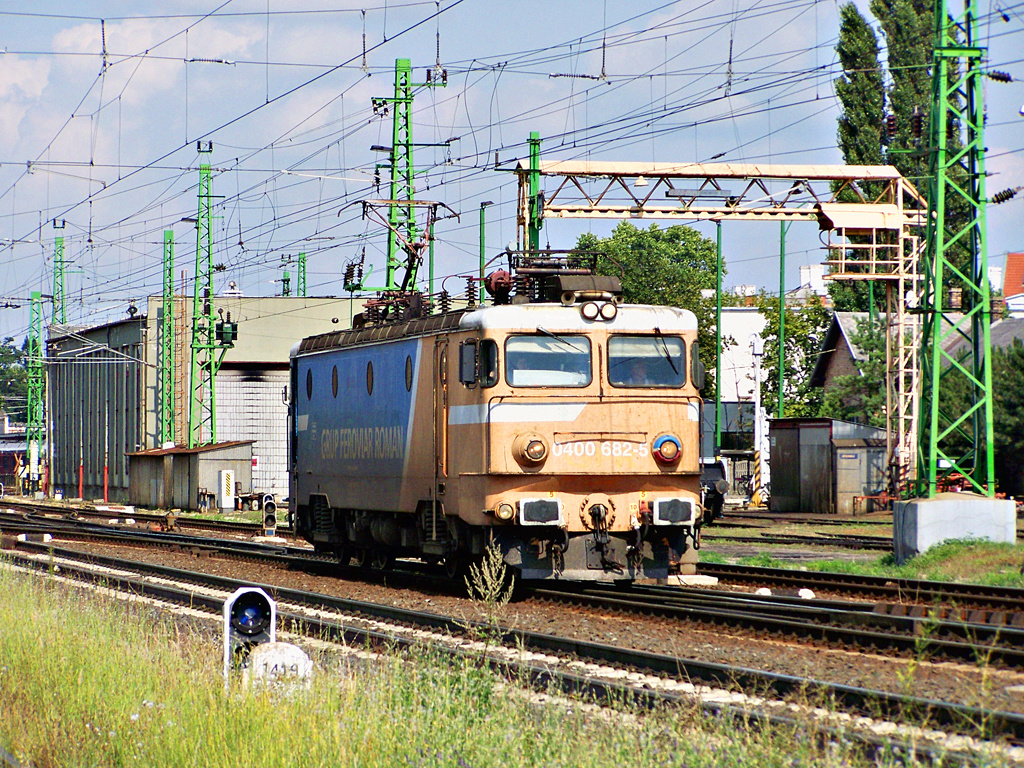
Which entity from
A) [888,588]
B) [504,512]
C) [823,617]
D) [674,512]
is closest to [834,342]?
[888,588]

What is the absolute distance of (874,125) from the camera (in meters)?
50.3

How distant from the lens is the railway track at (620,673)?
24.4 feet

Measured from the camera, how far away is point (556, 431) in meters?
15.0

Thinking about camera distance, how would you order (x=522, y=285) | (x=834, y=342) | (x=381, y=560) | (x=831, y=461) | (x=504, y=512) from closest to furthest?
(x=504, y=512), (x=522, y=285), (x=381, y=560), (x=831, y=461), (x=834, y=342)

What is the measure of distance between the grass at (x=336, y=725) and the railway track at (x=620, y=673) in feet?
0.95

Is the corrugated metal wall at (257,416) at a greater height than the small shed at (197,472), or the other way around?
the corrugated metal wall at (257,416)

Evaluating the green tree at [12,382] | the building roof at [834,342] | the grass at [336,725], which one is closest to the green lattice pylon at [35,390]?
the building roof at [834,342]

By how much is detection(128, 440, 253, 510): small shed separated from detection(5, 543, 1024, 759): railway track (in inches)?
1143

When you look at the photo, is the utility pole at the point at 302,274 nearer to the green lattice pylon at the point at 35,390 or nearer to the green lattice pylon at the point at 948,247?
the green lattice pylon at the point at 35,390

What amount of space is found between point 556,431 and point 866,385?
29.7 metres

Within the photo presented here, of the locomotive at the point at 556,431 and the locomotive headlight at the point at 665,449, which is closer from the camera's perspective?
the locomotive at the point at 556,431

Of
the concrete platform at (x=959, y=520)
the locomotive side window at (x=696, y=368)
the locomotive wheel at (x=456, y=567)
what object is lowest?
the locomotive wheel at (x=456, y=567)

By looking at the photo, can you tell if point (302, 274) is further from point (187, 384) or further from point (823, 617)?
point (823, 617)

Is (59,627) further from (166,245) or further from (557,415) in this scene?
(166,245)
